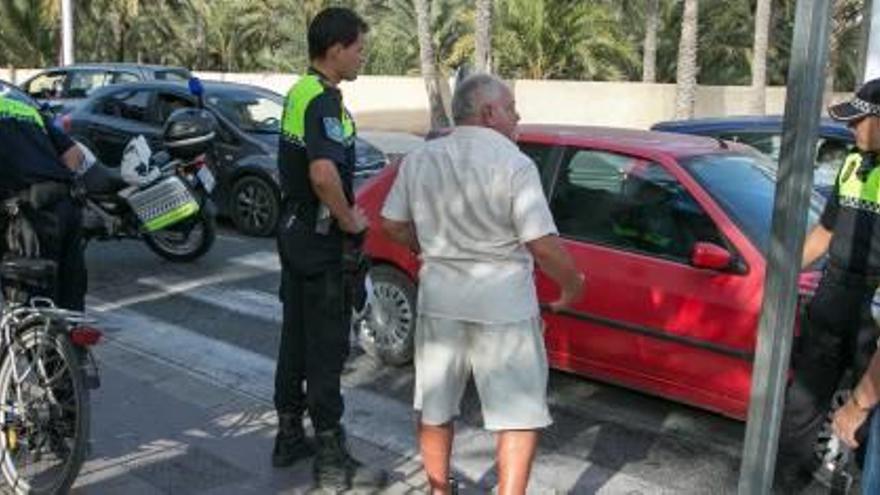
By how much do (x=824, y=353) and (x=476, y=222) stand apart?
1.59 m

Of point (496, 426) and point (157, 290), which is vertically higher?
point (496, 426)

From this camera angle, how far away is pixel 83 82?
19.1 metres

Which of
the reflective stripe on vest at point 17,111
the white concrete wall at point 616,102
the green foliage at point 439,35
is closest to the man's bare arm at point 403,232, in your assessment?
the reflective stripe on vest at point 17,111

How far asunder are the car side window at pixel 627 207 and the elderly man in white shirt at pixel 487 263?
5.80 feet

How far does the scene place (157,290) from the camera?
28.6ft

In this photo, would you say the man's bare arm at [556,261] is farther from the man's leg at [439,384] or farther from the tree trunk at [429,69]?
the tree trunk at [429,69]

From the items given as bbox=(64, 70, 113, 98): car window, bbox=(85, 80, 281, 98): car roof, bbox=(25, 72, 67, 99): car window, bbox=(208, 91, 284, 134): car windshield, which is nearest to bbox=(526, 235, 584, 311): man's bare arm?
bbox=(208, 91, 284, 134): car windshield

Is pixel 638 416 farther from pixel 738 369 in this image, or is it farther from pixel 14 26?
pixel 14 26

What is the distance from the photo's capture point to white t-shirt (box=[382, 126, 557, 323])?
3621mm

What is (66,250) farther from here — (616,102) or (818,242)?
(616,102)

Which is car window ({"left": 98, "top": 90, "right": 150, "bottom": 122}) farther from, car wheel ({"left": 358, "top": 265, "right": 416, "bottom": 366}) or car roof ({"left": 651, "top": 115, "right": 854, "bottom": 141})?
car wheel ({"left": 358, "top": 265, "right": 416, "bottom": 366})

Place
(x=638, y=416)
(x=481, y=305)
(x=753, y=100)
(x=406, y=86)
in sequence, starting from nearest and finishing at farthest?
(x=481, y=305) → (x=638, y=416) → (x=753, y=100) → (x=406, y=86)

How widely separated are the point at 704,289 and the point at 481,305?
1.86 m

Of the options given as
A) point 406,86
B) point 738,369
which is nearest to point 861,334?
point 738,369
